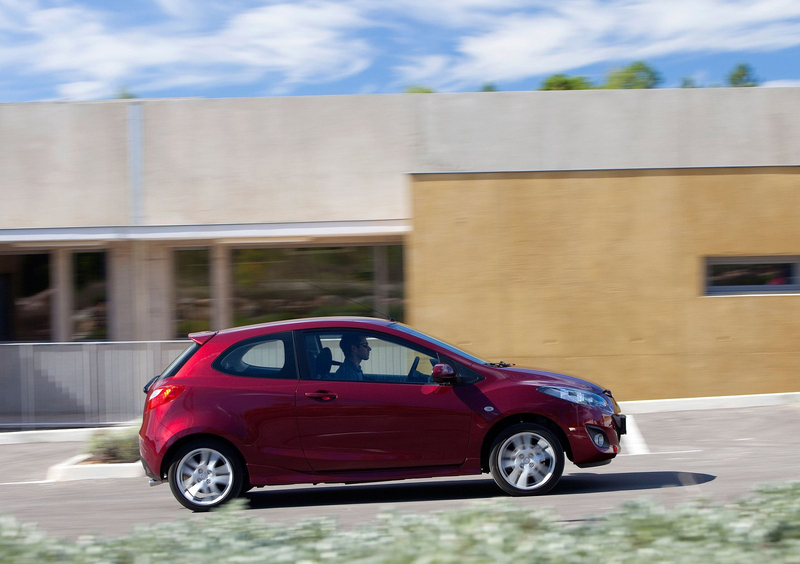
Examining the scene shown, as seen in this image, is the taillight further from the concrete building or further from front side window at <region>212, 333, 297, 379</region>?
the concrete building

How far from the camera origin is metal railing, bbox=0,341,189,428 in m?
13.4

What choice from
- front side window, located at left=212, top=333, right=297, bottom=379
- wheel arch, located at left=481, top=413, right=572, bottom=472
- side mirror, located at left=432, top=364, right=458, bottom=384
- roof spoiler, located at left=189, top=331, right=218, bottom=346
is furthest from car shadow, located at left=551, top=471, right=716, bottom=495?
roof spoiler, located at left=189, top=331, right=218, bottom=346

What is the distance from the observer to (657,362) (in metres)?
13.8

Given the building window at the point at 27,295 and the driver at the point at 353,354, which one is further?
the building window at the point at 27,295

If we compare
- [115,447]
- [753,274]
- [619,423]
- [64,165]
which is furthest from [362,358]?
[64,165]

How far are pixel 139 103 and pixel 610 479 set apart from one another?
10.8m

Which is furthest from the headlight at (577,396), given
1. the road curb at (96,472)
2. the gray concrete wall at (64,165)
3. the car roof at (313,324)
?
the gray concrete wall at (64,165)

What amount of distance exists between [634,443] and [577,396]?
3.63 metres

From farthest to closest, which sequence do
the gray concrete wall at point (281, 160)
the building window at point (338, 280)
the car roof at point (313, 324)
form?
the building window at point (338, 280) → the gray concrete wall at point (281, 160) → the car roof at point (313, 324)

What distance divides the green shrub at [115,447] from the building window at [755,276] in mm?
8830

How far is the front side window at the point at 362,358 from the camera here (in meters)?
7.58

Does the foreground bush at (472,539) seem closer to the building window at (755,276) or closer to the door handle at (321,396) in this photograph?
the door handle at (321,396)

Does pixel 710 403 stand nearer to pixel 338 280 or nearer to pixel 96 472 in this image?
pixel 338 280

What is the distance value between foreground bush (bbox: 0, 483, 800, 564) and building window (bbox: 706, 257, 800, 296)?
10089 millimetres
